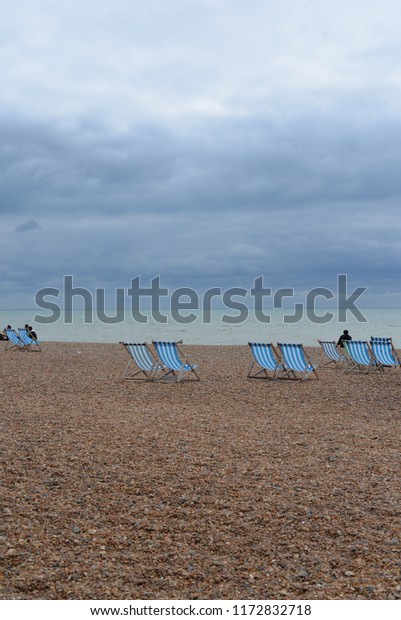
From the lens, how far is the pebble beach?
11.0 feet

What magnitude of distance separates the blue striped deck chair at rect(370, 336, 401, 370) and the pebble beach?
5.37 metres

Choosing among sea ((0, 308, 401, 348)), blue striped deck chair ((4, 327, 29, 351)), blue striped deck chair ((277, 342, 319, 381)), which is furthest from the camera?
sea ((0, 308, 401, 348))

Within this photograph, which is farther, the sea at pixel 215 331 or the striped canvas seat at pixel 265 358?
the sea at pixel 215 331

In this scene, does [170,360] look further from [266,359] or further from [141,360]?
[266,359]

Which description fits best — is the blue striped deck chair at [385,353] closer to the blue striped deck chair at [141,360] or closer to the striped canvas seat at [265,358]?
the striped canvas seat at [265,358]

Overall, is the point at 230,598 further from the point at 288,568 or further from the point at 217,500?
the point at 217,500

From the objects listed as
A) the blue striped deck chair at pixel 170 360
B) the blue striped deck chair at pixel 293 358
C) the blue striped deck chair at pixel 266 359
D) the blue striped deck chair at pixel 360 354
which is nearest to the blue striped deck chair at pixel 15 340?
the blue striped deck chair at pixel 170 360

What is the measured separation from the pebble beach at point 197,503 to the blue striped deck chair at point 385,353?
5372mm

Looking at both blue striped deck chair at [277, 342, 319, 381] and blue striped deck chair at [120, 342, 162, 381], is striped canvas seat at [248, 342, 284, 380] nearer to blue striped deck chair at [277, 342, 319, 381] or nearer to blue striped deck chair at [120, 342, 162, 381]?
blue striped deck chair at [277, 342, 319, 381]

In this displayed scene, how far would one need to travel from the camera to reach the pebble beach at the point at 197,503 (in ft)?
11.0

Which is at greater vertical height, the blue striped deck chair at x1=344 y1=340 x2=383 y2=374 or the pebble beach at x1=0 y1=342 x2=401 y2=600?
the blue striped deck chair at x1=344 y1=340 x2=383 y2=374

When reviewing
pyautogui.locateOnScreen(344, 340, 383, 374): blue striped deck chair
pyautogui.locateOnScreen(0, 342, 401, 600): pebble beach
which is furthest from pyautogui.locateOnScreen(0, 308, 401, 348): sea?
pyautogui.locateOnScreen(0, 342, 401, 600): pebble beach

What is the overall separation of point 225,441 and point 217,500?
6.00 feet

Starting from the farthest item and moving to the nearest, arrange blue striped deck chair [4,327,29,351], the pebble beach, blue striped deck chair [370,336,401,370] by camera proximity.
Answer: blue striped deck chair [4,327,29,351] → blue striped deck chair [370,336,401,370] → the pebble beach
